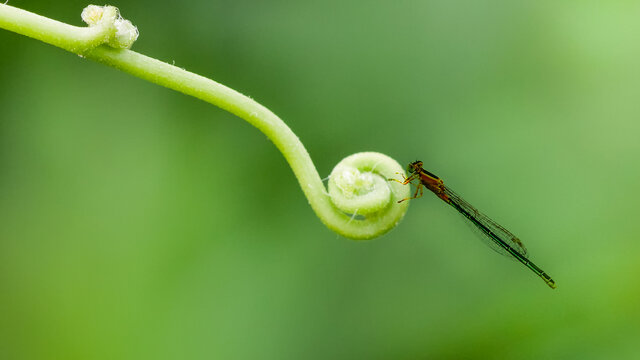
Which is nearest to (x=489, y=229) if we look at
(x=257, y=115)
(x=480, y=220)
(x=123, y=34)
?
(x=480, y=220)

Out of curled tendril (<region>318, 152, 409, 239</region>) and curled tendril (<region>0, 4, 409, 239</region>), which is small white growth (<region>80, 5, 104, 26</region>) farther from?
curled tendril (<region>318, 152, 409, 239</region>)

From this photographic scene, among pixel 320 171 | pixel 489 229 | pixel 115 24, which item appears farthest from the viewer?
pixel 320 171

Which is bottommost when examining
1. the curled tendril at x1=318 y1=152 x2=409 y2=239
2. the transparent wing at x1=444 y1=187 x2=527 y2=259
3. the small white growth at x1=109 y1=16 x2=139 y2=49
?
the curled tendril at x1=318 y1=152 x2=409 y2=239

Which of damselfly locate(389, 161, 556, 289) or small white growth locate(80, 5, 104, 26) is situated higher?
damselfly locate(389, 161, 556, 289)

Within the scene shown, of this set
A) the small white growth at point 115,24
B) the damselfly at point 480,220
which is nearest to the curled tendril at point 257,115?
the small white growth at point 115,24

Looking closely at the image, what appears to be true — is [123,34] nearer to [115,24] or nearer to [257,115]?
[115,24]

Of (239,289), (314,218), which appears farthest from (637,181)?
(239,289)

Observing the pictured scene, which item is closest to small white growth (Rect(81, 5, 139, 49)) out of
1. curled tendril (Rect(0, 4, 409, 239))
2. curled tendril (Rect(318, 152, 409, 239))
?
curled tendril (Rect(0, 4, 409, 239))
